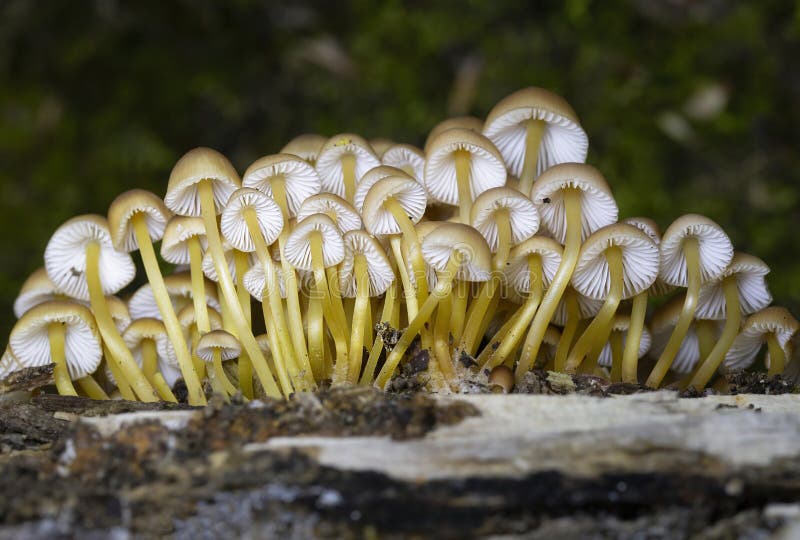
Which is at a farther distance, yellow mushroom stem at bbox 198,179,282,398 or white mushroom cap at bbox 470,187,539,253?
yellow mushroom stem at bbox 198,179,282,398

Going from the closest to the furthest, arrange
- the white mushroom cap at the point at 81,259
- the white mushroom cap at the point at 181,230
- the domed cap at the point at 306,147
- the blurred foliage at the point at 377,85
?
the white mushroom cap at the point at 181,230
the white mushroom cap at the point at 81,259
the domed cap at the point at 306,147
the blurred foliage at the point at 377,85

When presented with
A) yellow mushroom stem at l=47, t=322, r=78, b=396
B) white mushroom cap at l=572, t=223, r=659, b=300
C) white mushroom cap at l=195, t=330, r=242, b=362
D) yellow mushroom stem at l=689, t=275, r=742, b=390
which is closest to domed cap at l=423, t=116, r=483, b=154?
white mushroom cap at l=572, t=223, r=659, b=300

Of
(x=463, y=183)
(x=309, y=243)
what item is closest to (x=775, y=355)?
(x=463, y=183)

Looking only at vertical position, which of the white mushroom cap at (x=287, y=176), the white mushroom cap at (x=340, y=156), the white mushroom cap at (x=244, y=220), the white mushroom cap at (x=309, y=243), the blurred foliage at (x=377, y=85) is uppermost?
the blurred foliage at (x=377, y=85)

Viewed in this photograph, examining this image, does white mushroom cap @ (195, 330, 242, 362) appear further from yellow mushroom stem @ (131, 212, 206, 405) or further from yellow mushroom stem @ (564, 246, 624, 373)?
yellow mushroom stem @ (564, 246, 624, 373)

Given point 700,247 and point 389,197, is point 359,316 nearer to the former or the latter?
point 389,197

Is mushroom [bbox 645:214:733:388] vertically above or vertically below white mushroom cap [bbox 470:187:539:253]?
below

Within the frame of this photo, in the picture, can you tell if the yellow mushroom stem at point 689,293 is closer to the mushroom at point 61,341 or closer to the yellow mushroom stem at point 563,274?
the yellow mushroom stem at point 563,274

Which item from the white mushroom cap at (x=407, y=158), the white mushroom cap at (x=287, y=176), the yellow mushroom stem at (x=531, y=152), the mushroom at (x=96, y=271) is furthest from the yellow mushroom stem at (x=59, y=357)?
the yellow mushroom stem at (x=531, y=152)
